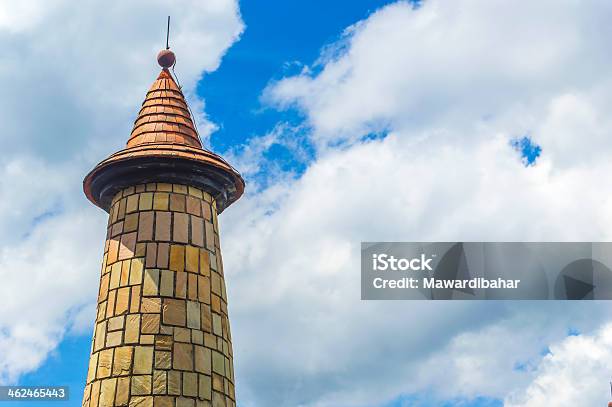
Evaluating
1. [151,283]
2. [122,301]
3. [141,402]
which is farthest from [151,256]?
[141,402]

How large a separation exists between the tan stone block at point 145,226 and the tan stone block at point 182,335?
175cm

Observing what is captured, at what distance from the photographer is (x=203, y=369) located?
53.2 feet

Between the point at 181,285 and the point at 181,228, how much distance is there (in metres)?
1.11

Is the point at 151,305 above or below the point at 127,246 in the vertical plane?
below

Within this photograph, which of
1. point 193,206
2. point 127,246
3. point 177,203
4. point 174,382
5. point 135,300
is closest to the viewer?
point 174,382

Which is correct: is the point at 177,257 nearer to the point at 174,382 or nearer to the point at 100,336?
the point at 100,336

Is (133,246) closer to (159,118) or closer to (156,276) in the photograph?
(156,276)

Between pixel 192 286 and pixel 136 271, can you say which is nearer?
pixel 136 271

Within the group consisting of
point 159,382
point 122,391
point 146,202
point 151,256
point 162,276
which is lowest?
point 122,391

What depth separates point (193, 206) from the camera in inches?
691

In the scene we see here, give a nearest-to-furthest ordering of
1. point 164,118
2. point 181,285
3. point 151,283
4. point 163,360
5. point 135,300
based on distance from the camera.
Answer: point 163,360 < point 135,300 < point 151,283 < point 181,285 < point 164,118

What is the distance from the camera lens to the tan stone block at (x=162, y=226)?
55.8ft

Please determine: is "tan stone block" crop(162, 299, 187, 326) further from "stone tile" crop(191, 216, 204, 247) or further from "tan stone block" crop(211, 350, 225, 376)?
"stone tile" crop(191, 216, 204, 247)

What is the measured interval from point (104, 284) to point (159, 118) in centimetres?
350
